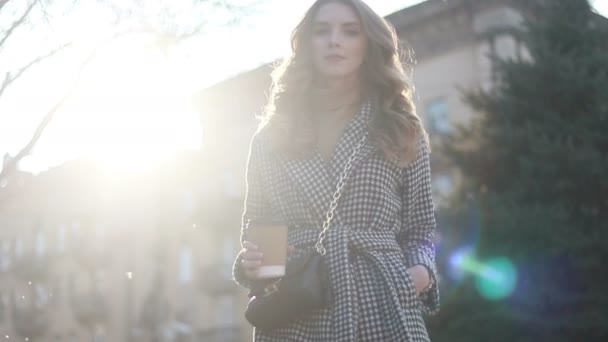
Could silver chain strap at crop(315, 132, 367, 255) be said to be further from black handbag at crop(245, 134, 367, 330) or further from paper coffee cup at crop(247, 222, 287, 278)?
A: paper coffee cup at crop(247, 222, 287, 278)

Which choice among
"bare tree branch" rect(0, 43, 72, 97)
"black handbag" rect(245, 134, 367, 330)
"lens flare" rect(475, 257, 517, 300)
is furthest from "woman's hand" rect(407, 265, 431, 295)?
"lens flare" rect(475, 257, 517, 300)

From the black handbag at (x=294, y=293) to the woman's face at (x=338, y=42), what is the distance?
22.4 inches

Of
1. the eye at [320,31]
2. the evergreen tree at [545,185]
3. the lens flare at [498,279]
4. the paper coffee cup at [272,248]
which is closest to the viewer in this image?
the paper coffee cup at [272,248]

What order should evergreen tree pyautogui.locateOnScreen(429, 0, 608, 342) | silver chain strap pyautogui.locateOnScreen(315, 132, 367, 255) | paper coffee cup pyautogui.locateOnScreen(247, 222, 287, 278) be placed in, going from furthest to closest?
evergreen tree pyautogui.locateOnScreen(429, 0, 608, 342), silver chain strap pyautogui.locateOnScreen(315, 132, 367, 255), paper coffee cup pyautogui.locateOnScreen(247, 222, 287, 278)

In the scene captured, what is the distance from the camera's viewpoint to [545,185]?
1498 centimetres

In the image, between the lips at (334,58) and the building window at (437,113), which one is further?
the building window at (437,113)

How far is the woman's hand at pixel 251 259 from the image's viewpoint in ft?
8.45

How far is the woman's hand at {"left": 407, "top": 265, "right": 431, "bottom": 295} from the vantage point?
8.97ft

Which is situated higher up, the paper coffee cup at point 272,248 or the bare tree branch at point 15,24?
the bare tree branch at point 15,24

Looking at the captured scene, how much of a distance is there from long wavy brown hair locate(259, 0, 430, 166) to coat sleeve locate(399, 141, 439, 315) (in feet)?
0.21

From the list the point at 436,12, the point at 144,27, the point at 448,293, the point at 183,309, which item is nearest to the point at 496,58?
the point at 448,293

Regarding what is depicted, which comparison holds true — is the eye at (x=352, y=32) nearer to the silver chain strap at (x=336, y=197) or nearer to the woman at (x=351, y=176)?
the woman at (x=351, y=176)

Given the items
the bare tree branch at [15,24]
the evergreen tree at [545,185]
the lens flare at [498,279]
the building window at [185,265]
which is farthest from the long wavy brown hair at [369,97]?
the building window at [185,265]

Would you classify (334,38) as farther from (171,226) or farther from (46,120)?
(171,226)
